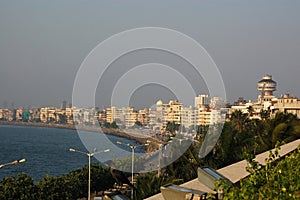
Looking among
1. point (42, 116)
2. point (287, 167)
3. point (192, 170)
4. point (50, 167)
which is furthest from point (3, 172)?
point (42, 116)

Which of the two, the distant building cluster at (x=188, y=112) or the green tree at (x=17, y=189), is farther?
the distant building cluster at (x=188, y=112)

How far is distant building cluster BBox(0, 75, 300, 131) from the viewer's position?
39.8 metres

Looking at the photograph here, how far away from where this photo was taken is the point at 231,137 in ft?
67.2

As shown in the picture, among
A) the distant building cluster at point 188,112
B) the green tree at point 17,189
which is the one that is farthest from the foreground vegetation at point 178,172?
the distant building cluster at point 188,112

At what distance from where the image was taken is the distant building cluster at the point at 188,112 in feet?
130

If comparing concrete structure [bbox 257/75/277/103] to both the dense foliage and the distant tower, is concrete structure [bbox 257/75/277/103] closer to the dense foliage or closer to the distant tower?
the distant tower

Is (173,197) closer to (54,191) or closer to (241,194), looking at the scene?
(241,194)

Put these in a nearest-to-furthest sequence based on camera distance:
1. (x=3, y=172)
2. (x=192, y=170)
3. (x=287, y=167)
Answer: (x=287, y=167)
(x=192, y=170)
(x=3, y=172)

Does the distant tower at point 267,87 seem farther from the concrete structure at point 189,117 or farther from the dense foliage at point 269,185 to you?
the dense foliage at point 269,185

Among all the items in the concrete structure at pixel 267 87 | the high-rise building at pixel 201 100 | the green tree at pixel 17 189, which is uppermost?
the concrete structure at pixel 267 87

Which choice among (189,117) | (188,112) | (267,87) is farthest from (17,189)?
(267,87)

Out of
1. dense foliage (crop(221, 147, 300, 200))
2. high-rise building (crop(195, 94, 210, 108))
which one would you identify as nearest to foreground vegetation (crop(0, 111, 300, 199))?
dense foliage (crop(221, 147, 300, 200))

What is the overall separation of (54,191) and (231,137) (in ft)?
27.5

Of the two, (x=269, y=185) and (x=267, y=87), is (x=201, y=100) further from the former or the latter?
(x=269, y=185)
